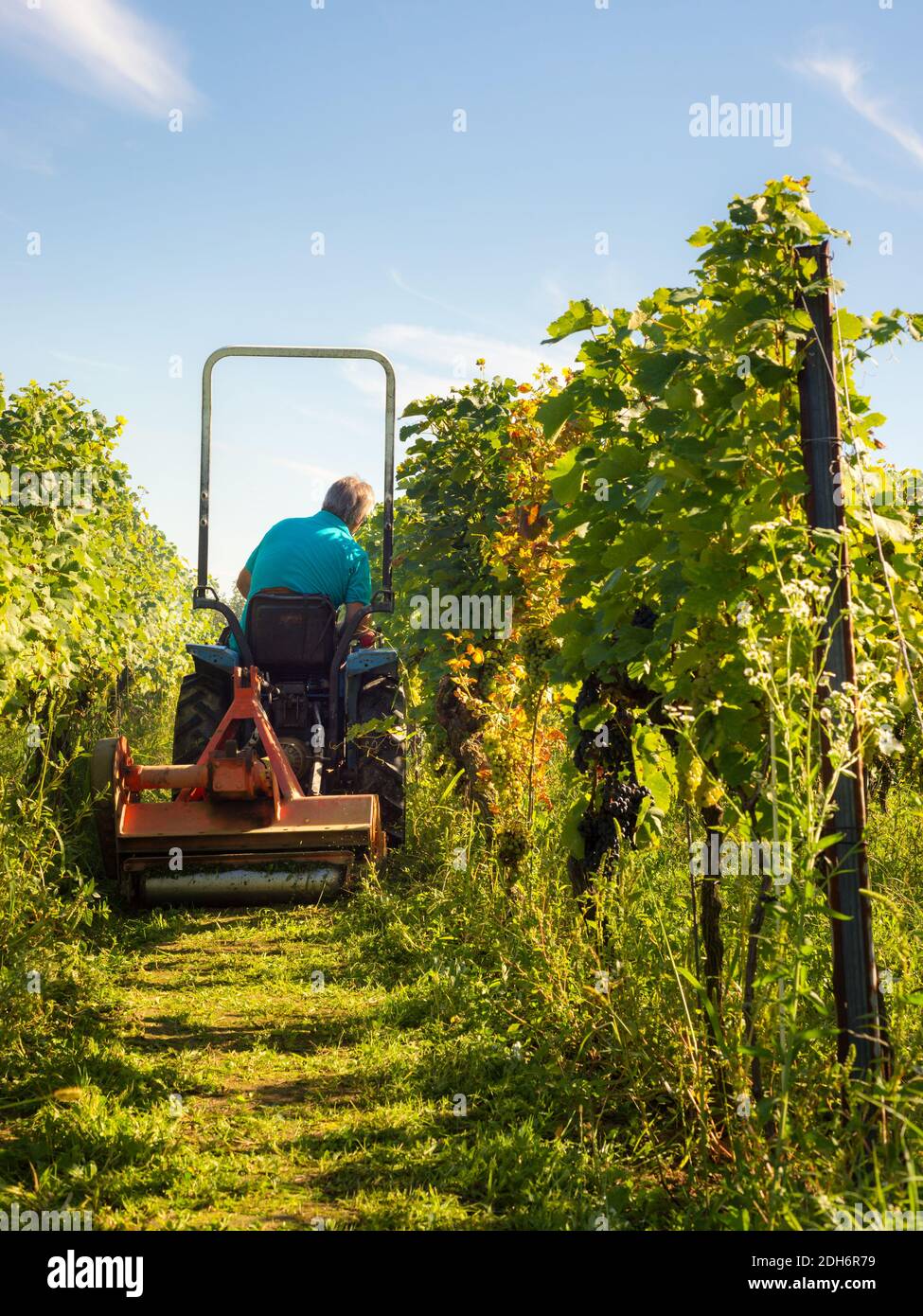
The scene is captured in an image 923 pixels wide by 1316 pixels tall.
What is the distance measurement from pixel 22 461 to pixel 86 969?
534cm

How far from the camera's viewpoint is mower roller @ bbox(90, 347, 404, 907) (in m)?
5.32

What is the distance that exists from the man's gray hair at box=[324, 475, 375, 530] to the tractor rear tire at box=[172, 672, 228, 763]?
3.99 ft

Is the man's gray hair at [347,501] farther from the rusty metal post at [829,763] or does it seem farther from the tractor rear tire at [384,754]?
the rusty metal post at [829,763]

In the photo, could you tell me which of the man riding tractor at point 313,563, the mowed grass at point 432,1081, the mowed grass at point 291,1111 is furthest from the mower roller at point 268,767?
the mowed grass at point 291,1111

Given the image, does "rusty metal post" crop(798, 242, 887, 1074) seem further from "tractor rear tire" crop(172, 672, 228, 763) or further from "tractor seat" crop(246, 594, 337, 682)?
"tractor rear tire" crop(172, 672, 228, 763)

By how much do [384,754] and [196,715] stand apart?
41.0 inches

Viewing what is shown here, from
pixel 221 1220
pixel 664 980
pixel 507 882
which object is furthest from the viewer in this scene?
pixel 507 882

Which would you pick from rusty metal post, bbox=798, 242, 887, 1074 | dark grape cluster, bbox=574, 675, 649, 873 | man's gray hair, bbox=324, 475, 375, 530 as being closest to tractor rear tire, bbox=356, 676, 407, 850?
man's gray hair, bbox=324, 475, 375, 530

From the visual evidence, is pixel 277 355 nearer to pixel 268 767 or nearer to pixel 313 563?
pixel 313 563

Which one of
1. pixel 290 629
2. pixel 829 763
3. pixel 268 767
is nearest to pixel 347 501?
pixel 290 629

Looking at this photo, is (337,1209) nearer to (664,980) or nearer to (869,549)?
(664,980)

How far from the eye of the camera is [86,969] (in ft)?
15.3

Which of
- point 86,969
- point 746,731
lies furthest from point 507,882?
point 746,731

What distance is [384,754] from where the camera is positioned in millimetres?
6559
